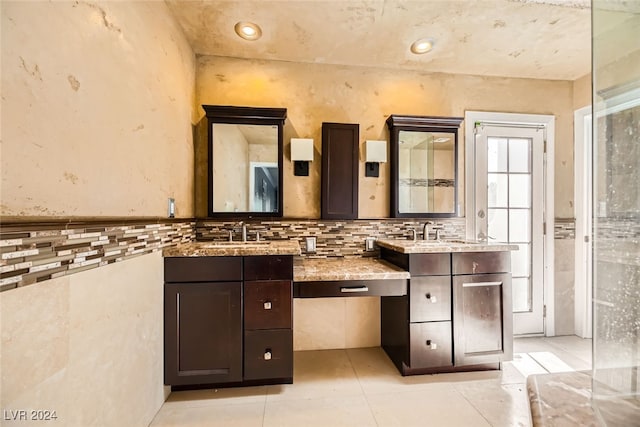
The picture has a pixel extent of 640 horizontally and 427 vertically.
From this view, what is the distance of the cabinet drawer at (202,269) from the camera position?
5.36 feet

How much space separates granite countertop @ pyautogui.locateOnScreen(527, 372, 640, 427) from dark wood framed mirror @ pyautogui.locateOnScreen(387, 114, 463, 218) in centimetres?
170

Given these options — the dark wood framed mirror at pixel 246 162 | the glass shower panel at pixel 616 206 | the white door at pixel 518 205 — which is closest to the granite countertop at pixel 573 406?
the glass shower panel at pixel 616 206

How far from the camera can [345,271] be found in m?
1.87

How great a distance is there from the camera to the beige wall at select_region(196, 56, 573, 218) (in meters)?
2.26

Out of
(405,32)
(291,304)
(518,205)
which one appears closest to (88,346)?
(291,304)

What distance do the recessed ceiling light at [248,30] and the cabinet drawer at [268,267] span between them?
163 cm

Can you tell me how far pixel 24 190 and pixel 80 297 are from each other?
1.36ft

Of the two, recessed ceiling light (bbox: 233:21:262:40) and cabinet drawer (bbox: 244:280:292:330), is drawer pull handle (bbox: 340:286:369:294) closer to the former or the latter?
cabinet drawer (bbox: 244:280:292:330)

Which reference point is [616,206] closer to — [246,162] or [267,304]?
[267,304]

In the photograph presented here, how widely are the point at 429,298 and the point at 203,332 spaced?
5.01ft

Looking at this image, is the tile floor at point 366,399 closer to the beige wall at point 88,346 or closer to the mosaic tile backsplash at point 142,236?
the beige wall at point 88,346

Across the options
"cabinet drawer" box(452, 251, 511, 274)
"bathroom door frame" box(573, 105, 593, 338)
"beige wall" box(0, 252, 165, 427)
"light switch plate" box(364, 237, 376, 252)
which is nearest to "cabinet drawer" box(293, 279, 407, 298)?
"cabinet drawer" box(452, 251, 511, 274)

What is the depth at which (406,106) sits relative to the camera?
244 centimetres

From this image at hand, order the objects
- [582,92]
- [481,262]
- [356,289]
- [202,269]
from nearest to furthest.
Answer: [202,269] → [356,289] → [481,262] → [582,92]
